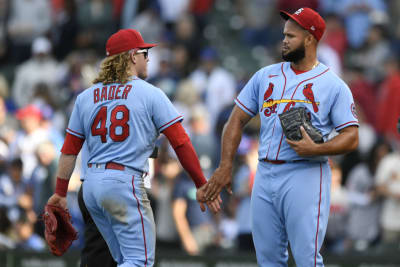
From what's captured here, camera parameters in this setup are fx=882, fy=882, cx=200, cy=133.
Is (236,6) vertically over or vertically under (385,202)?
over

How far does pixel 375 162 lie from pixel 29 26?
7.68 meters

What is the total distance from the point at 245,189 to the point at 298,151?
484 cm

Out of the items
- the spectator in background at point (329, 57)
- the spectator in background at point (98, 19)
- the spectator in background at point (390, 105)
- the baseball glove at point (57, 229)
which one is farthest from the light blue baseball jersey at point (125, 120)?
the spectator in background at point (98, 19)

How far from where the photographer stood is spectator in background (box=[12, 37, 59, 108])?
1510cm

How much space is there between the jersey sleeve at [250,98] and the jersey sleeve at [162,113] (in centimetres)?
54

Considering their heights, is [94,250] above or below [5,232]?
above

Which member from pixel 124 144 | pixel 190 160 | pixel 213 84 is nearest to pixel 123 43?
pixel 124 144

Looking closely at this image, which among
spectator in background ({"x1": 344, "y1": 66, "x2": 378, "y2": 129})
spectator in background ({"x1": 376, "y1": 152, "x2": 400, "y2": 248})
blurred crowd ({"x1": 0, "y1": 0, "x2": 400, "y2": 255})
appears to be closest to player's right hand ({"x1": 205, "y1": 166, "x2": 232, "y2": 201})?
blurred crowd ({"x1": 0, "y1": 0, "x2": 400, "y2": 255})

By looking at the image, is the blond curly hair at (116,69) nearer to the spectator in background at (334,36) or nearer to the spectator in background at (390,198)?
the spectator in background at (390,198)

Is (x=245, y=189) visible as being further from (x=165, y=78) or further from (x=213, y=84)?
(x=165, y=78)

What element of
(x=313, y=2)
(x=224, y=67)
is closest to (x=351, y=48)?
(x=313, y=2)

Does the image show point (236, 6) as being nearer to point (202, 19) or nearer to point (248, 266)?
point (202, 19)

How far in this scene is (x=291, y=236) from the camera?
6.62 m

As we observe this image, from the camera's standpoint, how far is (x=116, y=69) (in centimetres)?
696
